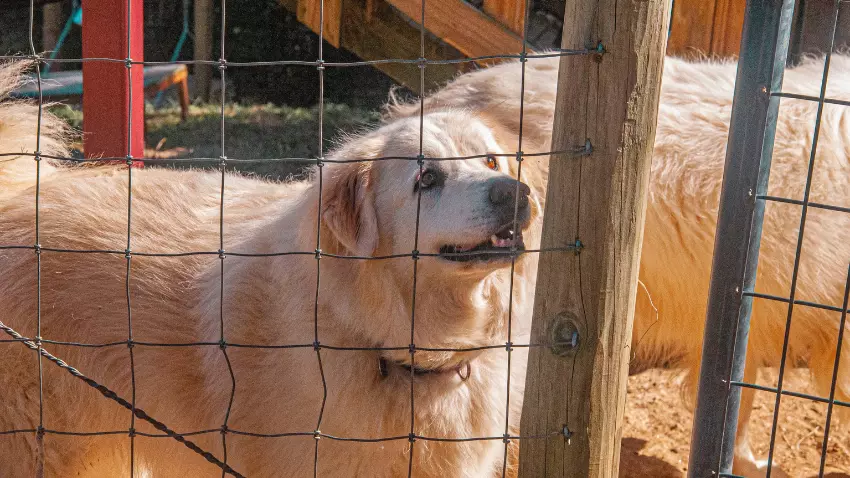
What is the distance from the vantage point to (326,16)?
18.1 feet

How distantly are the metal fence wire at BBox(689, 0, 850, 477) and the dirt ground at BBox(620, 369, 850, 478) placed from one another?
2165mm

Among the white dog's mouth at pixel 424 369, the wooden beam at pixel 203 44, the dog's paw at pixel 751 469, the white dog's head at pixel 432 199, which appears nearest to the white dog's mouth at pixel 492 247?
the white dog's head at pixel 432 199

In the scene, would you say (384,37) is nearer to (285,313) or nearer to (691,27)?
(691,27)

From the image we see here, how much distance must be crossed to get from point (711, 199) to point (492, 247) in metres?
1.54

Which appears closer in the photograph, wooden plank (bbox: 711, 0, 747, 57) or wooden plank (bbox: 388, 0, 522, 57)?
wooden plank (bbox: 388, 0, 522, 57)

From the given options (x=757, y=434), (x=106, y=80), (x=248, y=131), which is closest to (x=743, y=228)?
(x=757, y=434)

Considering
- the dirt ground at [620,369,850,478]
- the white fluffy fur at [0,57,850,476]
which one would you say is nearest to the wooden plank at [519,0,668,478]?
the white fluffy fur at [0,57,850,476]

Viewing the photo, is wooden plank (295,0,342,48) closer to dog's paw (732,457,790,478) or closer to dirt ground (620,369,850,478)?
dirt ground (620,369,850,478)

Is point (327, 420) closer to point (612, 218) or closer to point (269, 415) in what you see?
point (269, 415)

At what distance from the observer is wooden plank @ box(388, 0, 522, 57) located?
16.8 feet

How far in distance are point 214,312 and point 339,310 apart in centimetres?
51

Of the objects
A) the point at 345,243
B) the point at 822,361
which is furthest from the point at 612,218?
the point at 822,361

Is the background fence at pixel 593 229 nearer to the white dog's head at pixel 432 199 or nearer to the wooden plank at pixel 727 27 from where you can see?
the white dog's head at pixel 432 199

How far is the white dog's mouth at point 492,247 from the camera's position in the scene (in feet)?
8.49
